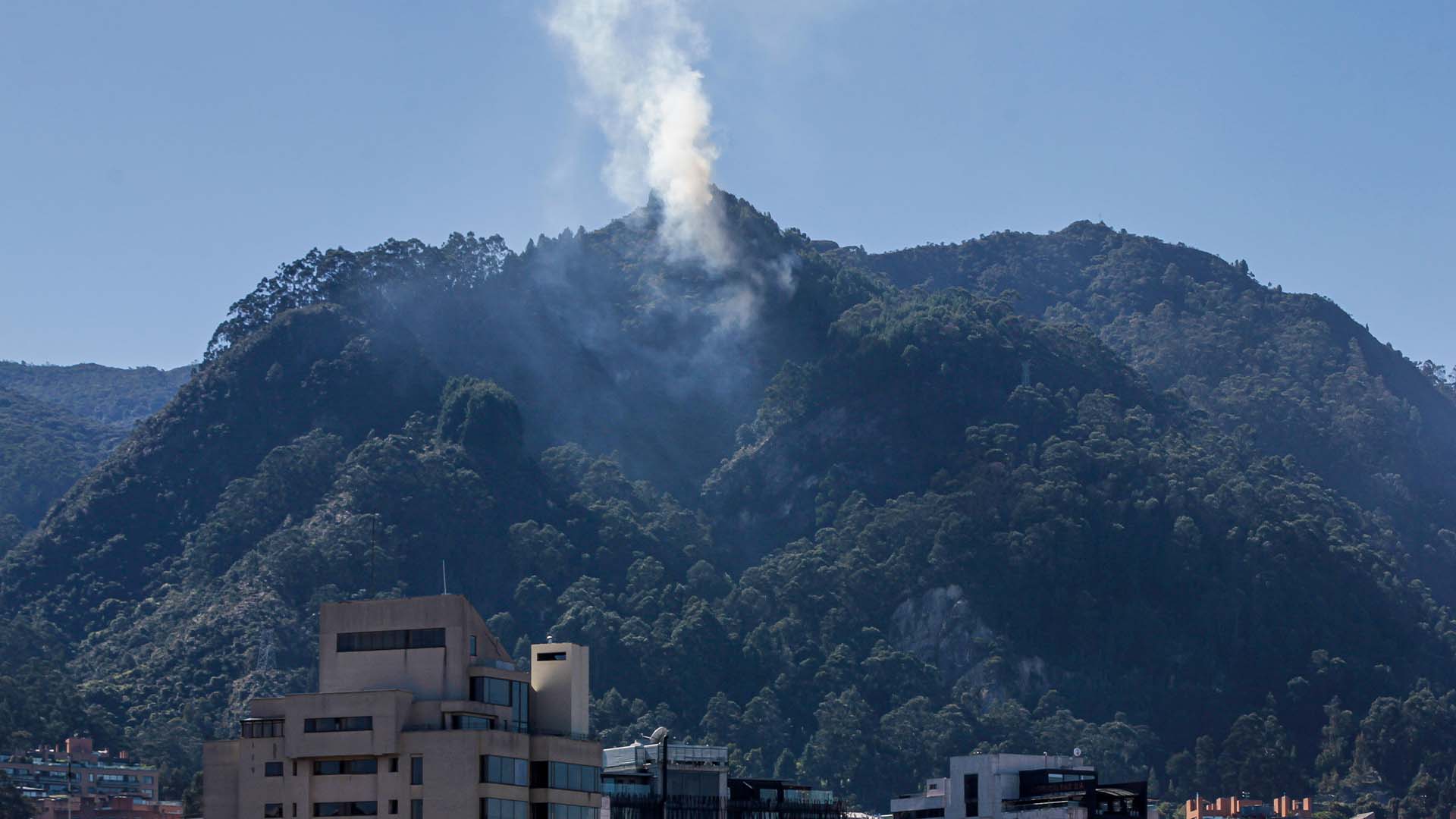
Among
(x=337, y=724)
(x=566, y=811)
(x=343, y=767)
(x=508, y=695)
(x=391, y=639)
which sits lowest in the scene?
(x=566, y=811)

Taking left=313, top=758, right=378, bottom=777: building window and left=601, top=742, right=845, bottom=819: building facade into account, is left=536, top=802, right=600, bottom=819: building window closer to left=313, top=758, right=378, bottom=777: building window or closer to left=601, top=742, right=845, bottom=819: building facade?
left=313, top=758, right=378, bottom=777: building window

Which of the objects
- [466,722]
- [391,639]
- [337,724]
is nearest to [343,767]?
[337,724]

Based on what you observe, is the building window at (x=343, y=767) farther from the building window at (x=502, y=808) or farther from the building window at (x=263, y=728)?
the building window at (x=502, y=808)

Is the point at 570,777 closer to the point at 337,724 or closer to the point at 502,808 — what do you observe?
the point at 502,808

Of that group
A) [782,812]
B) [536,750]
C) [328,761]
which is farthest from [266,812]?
[782,812]

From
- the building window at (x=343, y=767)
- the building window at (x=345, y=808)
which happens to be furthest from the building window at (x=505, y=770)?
the building window at (x=345, y=808)

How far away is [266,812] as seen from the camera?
90938mm

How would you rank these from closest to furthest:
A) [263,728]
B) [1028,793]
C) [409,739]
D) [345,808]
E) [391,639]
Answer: [409,739]
[345,808]
[391,639]
[263,728]
[1028,793]

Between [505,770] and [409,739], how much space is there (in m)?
3.24

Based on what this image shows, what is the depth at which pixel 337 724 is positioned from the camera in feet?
294

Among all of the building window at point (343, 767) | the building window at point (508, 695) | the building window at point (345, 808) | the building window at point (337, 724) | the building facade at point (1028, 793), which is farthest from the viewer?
the building facade at point (1028, 793)

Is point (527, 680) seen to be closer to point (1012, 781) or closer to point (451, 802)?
point (451, 802)

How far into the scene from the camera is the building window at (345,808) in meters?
89.5

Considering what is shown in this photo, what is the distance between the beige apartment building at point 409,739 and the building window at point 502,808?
24 mm
